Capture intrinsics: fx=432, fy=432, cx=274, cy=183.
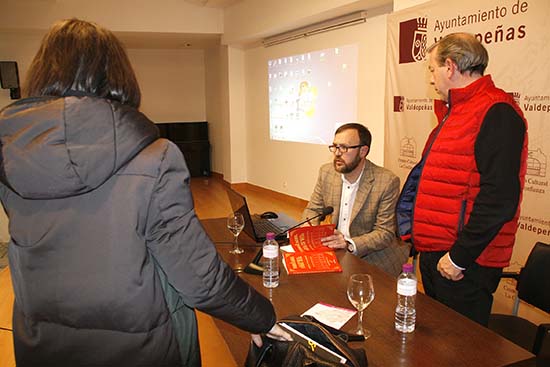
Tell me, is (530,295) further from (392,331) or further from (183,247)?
(183,247)

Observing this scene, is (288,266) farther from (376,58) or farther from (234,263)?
(376,58)

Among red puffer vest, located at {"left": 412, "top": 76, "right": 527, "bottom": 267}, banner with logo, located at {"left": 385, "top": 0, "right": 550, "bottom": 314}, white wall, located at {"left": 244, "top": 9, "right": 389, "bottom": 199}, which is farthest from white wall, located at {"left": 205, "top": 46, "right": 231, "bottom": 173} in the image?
red puffer vest, located at {"left": 412, "top": 76, "right": 527, "bottom": 267}

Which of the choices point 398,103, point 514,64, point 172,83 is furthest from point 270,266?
point 172,83

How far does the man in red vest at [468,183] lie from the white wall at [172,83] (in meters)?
8.21

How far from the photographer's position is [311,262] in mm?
1816

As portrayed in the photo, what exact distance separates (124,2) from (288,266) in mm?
6565

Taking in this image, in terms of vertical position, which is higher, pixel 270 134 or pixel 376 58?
pixel 376 58

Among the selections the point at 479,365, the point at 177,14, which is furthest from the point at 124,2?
the point at 479,365

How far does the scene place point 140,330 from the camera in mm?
941

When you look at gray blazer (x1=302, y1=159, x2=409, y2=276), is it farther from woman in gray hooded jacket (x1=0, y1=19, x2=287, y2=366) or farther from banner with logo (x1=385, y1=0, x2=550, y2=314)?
woman in gray hooded jacket (x1=0, y1=19, x2=287, y2=366)

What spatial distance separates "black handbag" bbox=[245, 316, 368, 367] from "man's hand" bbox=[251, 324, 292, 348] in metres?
0.01

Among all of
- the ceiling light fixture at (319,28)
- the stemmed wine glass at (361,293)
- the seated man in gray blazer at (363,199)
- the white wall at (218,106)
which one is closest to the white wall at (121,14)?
the white wall at (218,106)

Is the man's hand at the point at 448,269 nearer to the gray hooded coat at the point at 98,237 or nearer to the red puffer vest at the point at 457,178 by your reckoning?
the red puffer vest at the point at 457,178

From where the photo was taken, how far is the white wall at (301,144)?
482cm
